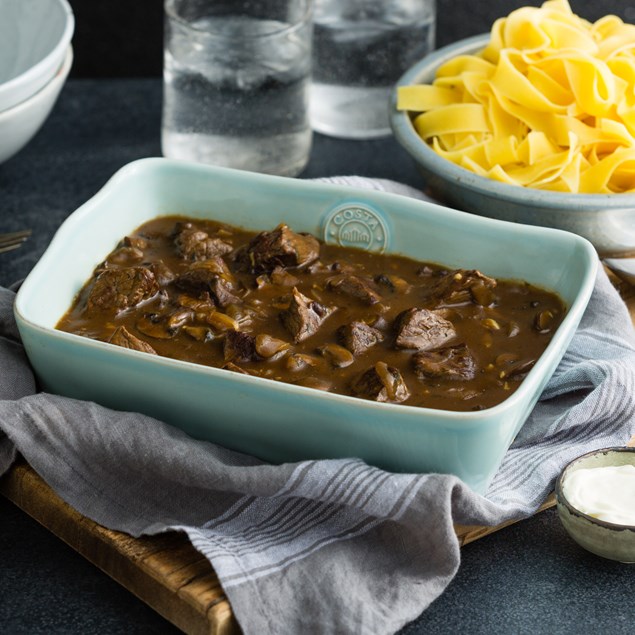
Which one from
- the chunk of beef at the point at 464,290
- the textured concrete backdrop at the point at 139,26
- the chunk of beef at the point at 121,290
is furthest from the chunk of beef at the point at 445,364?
the textured concrete backdrop at the point at 139,26

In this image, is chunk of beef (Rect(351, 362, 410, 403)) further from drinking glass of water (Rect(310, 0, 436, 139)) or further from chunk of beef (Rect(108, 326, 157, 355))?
drinking glass of water (Rect(310, 0, 436, 139))

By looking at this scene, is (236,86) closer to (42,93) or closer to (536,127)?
(42,93)

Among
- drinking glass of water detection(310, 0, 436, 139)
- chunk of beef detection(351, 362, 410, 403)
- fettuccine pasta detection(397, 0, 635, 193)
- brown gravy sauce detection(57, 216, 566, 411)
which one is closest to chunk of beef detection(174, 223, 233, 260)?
brown gravy sauce detection(57, 216, 566, 411)

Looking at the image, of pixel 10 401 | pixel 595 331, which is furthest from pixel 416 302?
pixel 10 401


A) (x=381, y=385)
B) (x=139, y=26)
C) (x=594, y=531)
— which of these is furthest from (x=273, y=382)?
(x=139, y=26)

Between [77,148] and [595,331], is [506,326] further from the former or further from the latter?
[77,148]
